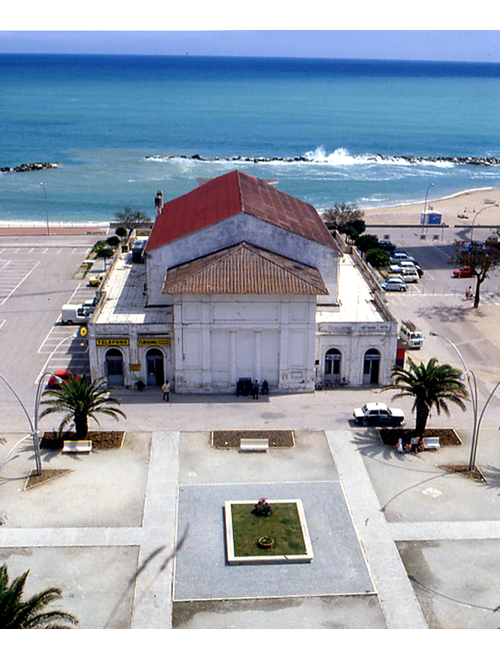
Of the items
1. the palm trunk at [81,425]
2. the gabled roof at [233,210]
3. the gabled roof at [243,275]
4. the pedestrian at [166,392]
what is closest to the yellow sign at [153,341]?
the pedestrian at [166,392]

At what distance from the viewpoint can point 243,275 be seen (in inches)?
1812

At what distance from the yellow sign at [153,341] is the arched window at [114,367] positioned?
1814mm

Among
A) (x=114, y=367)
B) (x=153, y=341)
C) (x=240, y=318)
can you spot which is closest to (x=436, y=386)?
(x=240, y=318)

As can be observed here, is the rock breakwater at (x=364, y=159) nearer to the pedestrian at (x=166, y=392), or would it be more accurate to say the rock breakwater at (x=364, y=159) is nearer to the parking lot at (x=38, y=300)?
the parking lot at (x=38, y=300)

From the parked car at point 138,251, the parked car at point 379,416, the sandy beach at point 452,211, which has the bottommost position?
the parked car at point 379,416

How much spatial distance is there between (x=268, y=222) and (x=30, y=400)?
20.5 m

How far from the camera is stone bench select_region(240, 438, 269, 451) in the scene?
40969mm

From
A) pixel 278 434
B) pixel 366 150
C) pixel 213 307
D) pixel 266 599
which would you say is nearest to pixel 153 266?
pixel 213 307

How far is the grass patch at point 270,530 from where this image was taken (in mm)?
32625

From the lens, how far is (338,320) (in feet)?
162

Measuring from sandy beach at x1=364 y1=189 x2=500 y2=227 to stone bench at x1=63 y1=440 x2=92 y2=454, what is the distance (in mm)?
67752

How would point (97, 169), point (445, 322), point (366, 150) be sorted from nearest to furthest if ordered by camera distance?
1. point (445, 322)
2. point (97, 169)
3. point (366, 150)

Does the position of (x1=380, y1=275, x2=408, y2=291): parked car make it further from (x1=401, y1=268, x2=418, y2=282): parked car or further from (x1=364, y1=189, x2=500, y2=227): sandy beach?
(x1=364, y1=189, x2=500, y2=227): sandy beach

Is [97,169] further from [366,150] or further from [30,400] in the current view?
[30,400]
